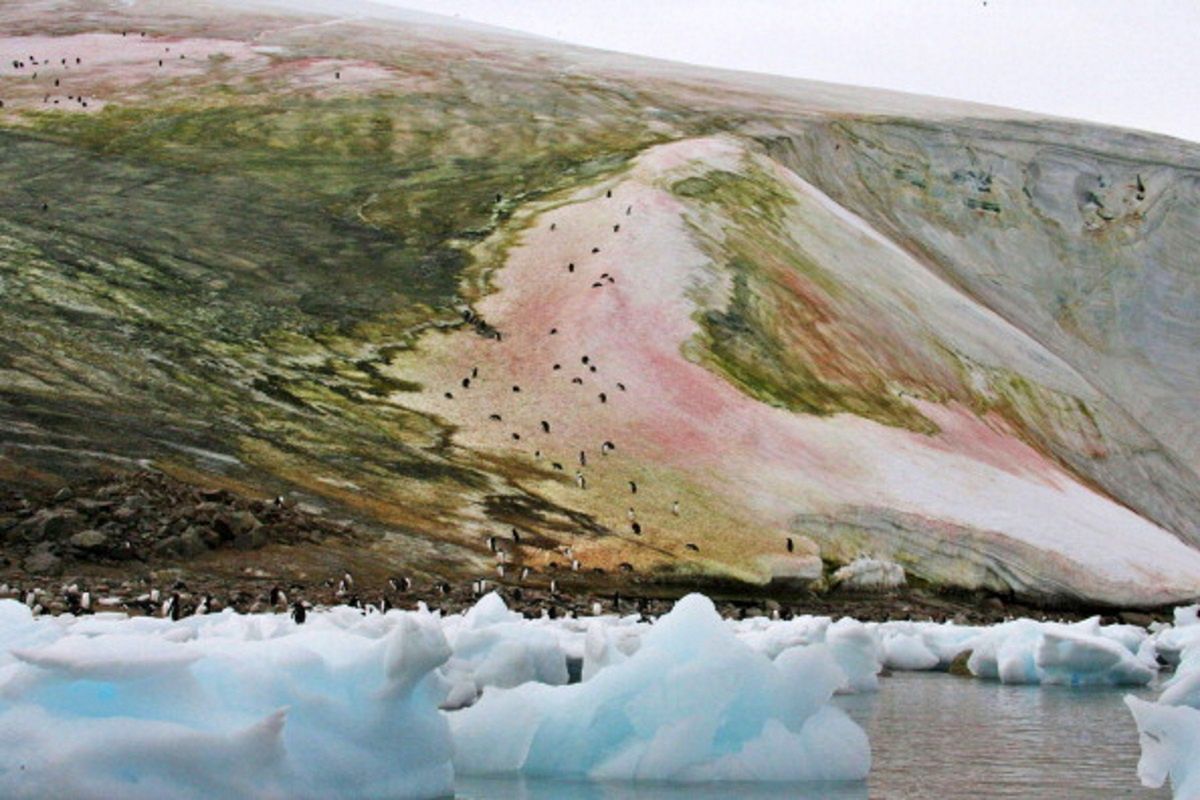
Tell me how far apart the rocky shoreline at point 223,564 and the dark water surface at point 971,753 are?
480 inches

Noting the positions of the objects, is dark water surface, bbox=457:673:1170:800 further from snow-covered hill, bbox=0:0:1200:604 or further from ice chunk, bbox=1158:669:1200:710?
snow-covered hill, bbox=0:0:1200:604

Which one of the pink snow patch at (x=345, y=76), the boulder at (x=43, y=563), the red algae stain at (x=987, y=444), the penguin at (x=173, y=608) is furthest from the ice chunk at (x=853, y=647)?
the pink snow patch at (x=345, y=76)

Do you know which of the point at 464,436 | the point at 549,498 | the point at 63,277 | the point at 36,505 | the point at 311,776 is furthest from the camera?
the point at 63,277

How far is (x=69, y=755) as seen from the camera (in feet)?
53.7

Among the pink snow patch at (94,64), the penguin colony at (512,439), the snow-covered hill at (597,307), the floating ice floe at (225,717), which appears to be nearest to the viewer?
the floating ice floe at (225,717)

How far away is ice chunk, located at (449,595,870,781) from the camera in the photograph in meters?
21.3

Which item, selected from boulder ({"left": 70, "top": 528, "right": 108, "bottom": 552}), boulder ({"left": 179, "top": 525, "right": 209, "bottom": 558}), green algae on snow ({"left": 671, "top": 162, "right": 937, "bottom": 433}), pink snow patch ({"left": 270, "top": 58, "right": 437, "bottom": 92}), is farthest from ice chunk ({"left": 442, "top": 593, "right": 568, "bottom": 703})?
pink snow patch ({"left": 270, "top": 58, "right": 437, "bottom": 92})

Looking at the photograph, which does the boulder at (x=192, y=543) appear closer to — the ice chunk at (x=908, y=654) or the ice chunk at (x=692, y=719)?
the ice chunk at (x=908, y=654)

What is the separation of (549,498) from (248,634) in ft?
117

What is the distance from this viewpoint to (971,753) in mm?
26250

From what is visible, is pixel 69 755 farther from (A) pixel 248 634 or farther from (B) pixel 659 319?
(B) pixel 659 319

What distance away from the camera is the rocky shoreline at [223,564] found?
43.6 m

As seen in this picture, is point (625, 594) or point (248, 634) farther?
point (625, 594)

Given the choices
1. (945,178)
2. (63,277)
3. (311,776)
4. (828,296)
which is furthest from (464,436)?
(945,178)
